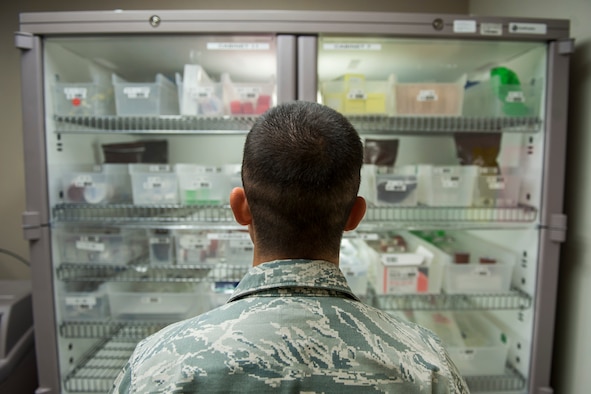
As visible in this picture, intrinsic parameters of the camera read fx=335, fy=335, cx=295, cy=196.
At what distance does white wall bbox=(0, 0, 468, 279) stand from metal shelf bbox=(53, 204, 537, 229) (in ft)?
2.65

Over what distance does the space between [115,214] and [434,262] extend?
1485mm

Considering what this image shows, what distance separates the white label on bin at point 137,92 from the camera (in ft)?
4.62

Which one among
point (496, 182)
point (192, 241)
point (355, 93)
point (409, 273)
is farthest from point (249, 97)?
point (496, 182)

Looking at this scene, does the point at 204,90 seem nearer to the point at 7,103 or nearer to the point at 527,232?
the point at 7,103

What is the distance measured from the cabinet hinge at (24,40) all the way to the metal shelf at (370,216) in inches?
24.2

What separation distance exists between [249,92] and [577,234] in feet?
4.81

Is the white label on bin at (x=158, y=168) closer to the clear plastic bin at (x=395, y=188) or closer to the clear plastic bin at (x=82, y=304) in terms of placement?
the clear plastic bin at (x=82, y=304)

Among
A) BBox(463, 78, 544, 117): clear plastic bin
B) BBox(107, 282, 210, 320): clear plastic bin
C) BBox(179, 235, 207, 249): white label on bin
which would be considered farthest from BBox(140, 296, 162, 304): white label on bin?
BBox(463, 78, 544, 117): clear plastic bin

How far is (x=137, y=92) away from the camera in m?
1.41

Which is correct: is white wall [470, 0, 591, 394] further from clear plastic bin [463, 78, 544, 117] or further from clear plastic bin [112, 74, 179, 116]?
clear plastic bin [112, 74, 179, 116]

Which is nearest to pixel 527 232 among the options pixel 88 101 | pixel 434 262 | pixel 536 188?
pixel 536 188

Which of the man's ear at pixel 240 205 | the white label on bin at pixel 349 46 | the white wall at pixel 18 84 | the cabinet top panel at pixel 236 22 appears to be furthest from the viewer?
the white wall at pixel 18 84

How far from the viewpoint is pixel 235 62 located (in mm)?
1552

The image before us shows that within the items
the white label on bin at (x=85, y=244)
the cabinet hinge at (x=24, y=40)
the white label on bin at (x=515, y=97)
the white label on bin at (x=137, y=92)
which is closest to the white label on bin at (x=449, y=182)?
the white label on bin at (x=515, y=97)
